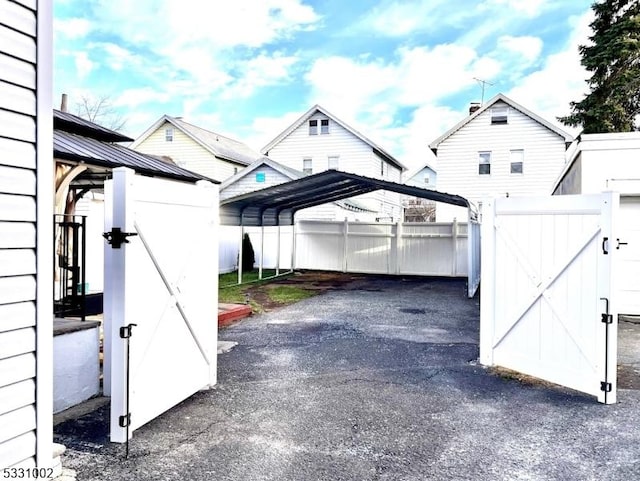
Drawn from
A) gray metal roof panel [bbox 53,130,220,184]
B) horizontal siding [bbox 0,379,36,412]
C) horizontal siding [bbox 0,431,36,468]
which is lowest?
horizontal siding [bbox 0,431,36,468]

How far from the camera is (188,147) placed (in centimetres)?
2523

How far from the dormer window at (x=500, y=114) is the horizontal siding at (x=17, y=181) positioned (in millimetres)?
19571

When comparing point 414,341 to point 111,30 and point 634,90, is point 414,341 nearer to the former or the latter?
point 634,90

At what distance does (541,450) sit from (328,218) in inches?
625

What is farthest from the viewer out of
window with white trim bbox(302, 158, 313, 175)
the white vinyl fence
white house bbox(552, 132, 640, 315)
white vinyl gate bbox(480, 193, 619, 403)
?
window with white trim bbox(302, 158, 313, 175)

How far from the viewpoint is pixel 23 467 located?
2.75 meters

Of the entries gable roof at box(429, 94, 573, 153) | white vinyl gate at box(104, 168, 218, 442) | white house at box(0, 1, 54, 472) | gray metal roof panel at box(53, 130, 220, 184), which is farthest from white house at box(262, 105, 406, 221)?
white house at box(0, 1, 54, 472)

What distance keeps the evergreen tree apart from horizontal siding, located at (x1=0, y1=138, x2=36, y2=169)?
18376 mm

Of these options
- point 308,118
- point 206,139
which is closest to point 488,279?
point 308,118

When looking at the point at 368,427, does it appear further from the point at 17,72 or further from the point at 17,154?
the point at 17,72

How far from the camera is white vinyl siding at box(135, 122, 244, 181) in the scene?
81.7ft

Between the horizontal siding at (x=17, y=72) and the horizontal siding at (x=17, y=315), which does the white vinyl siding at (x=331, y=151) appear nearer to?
the horizontal siding at (x=17, y=72)

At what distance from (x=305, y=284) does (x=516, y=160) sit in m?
10.9

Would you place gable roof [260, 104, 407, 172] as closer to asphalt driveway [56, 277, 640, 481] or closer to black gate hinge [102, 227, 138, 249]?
asphalt driveway [56, 277, 640, 481]
